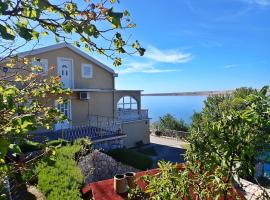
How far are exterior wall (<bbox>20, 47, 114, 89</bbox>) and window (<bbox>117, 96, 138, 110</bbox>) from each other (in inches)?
119

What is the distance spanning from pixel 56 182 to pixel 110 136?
39.7 feet

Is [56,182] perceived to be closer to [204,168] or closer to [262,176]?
[204,168]

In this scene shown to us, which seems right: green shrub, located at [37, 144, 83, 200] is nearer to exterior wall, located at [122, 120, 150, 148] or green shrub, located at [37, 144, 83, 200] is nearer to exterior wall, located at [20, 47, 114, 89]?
exterior wall, located at [20, 47, 114, 89]

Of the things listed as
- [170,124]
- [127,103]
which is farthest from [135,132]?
[170,124]

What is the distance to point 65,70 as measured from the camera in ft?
76.5

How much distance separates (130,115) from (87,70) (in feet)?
19.3

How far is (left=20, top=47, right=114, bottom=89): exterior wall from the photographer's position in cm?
2214

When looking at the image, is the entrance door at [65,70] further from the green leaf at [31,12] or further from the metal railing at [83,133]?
the green leaf at [31,12]

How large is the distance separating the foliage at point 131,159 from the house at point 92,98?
69.3 inches

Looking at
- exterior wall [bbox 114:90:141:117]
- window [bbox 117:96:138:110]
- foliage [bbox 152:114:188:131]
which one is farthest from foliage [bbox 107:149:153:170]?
foliage [bbox 152:114:188:131]

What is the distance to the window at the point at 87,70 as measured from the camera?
24.5m

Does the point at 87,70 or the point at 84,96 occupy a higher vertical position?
the point at 87,70

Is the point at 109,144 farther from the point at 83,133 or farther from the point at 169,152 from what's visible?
the point at 169,152

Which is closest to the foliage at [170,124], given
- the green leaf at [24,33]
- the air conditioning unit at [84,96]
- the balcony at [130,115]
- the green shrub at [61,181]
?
the balcony at [130,115]
